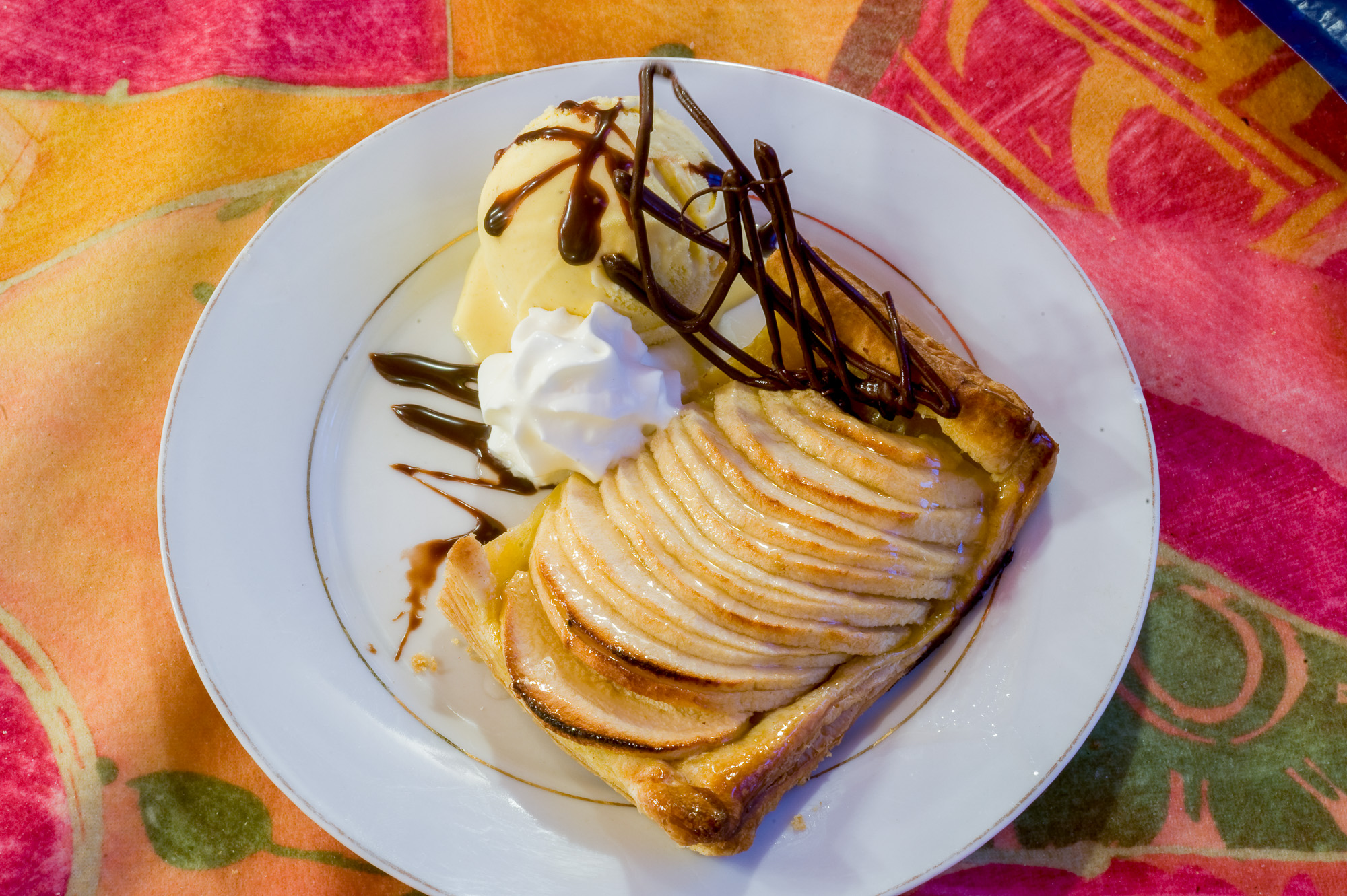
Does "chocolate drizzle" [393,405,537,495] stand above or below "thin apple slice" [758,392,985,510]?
below

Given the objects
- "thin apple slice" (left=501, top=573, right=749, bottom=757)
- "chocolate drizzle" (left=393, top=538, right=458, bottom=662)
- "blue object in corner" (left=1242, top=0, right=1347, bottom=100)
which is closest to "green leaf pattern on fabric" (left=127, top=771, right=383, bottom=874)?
"chocolate drizzle" (left=393, top=538, right=458, bottom=662)

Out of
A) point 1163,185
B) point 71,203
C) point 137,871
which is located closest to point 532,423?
point 137,871

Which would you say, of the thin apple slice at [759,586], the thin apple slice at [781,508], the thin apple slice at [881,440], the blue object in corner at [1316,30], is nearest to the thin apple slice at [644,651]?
the thin apple slice at [759,586]

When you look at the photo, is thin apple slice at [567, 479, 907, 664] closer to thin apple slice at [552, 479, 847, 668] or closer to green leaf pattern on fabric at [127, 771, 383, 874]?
thin apple slice at [552, 479, 847, 668]

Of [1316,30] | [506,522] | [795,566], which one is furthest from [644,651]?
[1316,30]

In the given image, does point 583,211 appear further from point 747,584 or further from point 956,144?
point 956,144
